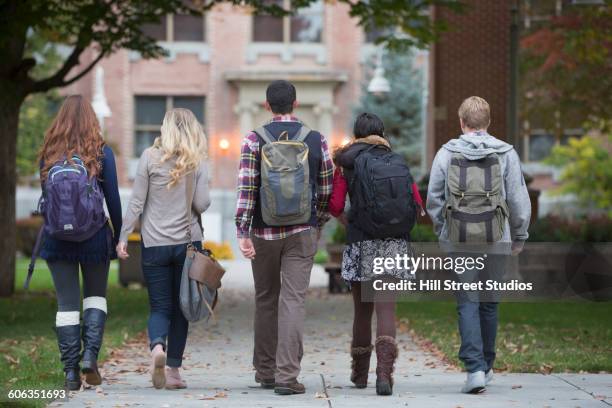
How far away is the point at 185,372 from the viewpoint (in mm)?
10047

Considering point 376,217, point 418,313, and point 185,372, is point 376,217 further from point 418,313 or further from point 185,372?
point 418,313

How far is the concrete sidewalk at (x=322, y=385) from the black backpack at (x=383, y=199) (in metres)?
1.08

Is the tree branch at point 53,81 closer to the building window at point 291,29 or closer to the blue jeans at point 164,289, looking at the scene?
the blue jeans at point 164,289

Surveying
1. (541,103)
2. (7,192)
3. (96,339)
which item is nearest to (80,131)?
(96,339)

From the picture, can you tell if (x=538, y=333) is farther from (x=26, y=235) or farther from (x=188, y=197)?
(x=26, y=235)

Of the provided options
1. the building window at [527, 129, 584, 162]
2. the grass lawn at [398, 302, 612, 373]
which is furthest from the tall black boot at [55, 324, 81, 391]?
the building window at [527, 129, 584, 162]

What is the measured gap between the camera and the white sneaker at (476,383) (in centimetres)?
831

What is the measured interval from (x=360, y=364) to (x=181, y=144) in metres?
1.88

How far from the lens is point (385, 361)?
8.31 meters

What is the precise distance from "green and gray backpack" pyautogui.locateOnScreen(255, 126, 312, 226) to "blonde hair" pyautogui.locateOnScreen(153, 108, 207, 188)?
1.61 ft

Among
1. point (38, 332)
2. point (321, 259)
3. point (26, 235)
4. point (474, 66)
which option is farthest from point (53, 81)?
point (26, 235)

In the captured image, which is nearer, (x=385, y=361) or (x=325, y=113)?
(x=385, y=361)

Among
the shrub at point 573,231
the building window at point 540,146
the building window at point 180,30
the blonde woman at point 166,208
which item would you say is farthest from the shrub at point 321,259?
the blonde woman at point 166,208

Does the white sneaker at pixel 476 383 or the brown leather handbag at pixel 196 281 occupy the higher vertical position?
the brown leather handbag at pixel 196 281
